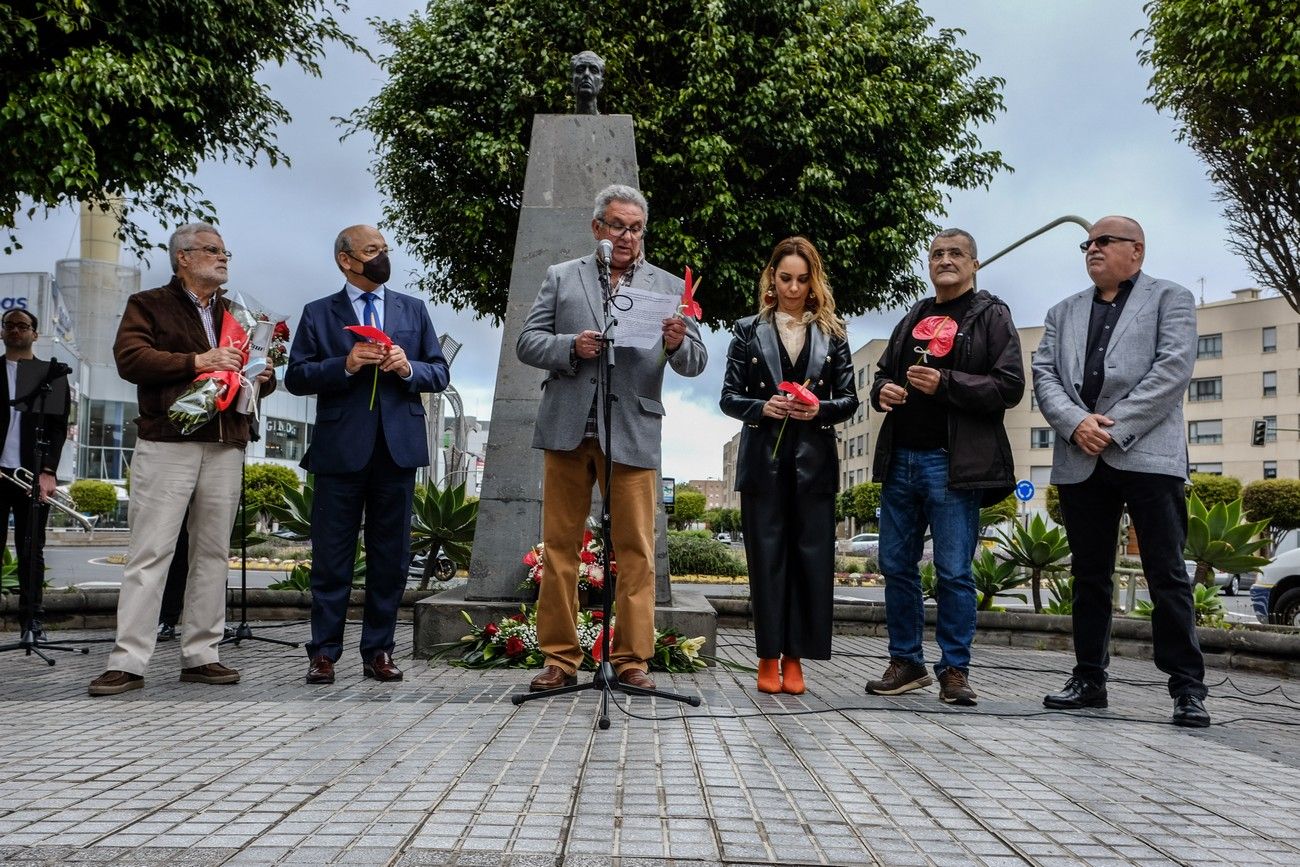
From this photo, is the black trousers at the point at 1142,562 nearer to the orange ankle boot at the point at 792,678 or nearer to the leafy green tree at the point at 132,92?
the orange ankle boot at the point at 792,678

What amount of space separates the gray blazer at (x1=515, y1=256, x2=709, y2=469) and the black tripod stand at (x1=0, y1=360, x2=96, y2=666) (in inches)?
139

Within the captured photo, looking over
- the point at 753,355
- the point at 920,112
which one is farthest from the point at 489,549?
the point at 920,112

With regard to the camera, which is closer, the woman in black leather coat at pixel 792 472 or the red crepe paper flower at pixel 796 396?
the red crepe paper flower at pixel 796 396

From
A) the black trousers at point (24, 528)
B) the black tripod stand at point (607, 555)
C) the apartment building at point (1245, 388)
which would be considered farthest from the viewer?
the apartment building at point (1245, 388)

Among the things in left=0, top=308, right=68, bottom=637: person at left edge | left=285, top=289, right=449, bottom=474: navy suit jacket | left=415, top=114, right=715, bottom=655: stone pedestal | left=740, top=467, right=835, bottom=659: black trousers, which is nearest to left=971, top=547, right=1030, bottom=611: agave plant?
left=415, top=114, right=715, bottom=655: stone pedestal

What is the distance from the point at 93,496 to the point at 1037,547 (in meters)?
47.4

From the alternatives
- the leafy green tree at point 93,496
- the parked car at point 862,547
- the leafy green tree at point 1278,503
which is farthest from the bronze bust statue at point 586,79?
the leafy green tree at point 93,496

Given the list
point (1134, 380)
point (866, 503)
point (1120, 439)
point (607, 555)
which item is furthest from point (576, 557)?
point (866, 503)

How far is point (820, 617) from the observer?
5.24 metres

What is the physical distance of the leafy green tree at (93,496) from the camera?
47094 millimetres

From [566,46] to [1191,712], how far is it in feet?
52.4

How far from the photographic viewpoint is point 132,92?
10516mm

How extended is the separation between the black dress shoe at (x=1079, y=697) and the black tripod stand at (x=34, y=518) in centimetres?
566

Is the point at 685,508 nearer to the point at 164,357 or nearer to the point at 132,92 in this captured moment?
the point at 132,92
